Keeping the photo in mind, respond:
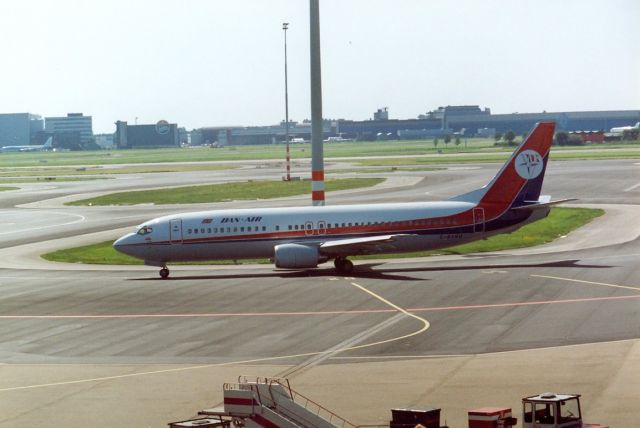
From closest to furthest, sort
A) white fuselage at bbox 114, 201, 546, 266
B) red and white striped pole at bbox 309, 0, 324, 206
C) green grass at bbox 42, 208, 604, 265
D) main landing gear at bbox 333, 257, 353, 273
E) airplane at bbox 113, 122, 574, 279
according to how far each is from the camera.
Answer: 1. airplane at bbox 113, 122, 574, 279
2. white fuselage at bbox 114, 201, 546, 266
3. main landing gear at bbox 333, 257, 353, 273
4. green grass at bbox 42, 208, 604, 265
5. red and white striped pole at bbox 309, 0, 324, 206

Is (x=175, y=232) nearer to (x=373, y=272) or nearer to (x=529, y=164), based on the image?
(x=373, y=272)

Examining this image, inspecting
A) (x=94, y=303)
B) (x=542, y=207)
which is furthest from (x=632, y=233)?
(x=94, y=303)

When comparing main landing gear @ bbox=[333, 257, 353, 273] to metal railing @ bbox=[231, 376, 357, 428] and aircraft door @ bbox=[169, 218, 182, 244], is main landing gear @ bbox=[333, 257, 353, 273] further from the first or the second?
metal railing @ bbox=[231, 376, 357, 428]

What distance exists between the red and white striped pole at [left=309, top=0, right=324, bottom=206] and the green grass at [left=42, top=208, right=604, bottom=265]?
881cm

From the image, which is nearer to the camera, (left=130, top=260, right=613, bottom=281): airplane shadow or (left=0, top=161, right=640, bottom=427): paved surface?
(left=0, top=161, right=640, bottom=427): paved surface

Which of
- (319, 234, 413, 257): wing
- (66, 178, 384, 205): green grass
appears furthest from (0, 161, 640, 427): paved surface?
(66, 178, 384, 205): green grass

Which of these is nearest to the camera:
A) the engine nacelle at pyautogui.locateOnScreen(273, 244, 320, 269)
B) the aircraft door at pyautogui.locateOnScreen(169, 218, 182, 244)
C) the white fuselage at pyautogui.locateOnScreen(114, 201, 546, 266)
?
the engine nacelle at pyautogui.locateOnScreen(273, 244, 320, 269)

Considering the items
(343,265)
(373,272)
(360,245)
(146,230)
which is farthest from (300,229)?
(146,230)

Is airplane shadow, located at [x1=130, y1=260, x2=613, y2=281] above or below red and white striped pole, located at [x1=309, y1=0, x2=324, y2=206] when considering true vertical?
below

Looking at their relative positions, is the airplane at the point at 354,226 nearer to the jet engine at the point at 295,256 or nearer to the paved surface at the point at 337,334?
the jet engine at the point at 295,256

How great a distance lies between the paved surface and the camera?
38312mm

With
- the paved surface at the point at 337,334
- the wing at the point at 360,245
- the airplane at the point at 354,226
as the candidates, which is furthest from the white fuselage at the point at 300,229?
the paved surface at the point at 337,334

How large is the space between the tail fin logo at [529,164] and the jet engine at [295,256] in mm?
13894

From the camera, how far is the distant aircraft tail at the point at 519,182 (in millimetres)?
69188
